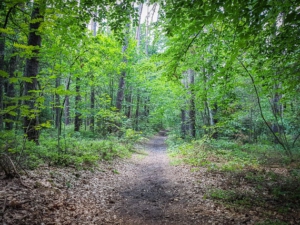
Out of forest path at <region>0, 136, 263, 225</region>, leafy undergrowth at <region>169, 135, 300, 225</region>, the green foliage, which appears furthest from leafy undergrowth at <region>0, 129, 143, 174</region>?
leafy undergrowth at <region>169, 135, 300, 225</region>

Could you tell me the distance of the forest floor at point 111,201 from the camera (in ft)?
11.6

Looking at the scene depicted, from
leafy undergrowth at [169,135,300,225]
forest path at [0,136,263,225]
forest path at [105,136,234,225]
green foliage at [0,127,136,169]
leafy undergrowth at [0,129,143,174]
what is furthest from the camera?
green foliage at [0,127,136,169]

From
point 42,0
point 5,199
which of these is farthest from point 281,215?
point 42,0

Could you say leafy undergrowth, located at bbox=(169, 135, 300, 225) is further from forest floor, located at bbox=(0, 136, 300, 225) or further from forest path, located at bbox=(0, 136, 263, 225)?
forest path, located at bbox=(0, 136, 263, 225)

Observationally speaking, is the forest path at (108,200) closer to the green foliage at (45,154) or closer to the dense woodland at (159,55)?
the green foliage at (45,154)

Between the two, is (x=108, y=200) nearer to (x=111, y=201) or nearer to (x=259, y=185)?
(x=111, y=201)

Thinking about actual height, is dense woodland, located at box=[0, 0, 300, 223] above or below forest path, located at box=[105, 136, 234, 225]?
above

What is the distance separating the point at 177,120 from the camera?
24953 mm

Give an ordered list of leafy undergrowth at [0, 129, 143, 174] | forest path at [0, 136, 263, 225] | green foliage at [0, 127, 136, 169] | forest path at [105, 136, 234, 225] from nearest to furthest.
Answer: forest path at [0, 136, 263, 225], forest path at [105, 136, 234, 225], leafy undergrowth at [0, 129, 143, 174], green foliage at [0, 127, 136, 169]

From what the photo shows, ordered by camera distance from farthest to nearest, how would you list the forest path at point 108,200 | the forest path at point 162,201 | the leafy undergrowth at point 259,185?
the leafy undergrowth at point 259,185 → the forest path at point 162,201 → the forest path at point 108,200

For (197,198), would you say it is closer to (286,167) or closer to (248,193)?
(248,193)

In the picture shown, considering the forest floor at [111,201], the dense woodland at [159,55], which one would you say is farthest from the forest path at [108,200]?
the dense woodland at [159,55]

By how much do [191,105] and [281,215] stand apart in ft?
34.1

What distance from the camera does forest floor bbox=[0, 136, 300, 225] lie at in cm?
353
